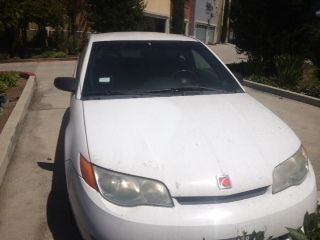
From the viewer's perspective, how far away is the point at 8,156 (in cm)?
509

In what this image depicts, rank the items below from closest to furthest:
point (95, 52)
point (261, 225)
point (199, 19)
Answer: point (261, 225) → point (95, 52) → point (199, 19)

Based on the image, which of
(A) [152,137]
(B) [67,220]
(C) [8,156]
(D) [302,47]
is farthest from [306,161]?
(D) [302,47]

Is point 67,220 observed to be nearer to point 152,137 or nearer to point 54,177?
point 54,177

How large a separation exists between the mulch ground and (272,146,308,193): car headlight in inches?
189

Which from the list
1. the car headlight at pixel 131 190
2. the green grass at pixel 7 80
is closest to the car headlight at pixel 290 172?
the car headlight at pixel 131 190

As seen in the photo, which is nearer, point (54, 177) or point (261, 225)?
point (261, 225)

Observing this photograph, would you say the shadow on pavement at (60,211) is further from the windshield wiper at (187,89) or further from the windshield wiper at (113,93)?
the windshield wiper at (187,89)

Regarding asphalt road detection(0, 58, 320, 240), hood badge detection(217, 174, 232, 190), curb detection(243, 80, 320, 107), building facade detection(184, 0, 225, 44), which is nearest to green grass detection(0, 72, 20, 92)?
asphalt road detection(0, 58, 320, 240)

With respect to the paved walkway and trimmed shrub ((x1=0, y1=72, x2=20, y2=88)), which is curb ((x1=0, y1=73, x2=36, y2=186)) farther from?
trimmed shrub ((x1=0, y1=72, x2=20, y2=88))

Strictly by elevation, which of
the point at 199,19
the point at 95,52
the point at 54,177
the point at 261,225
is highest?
the point at 95,52

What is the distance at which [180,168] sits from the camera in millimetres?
2629

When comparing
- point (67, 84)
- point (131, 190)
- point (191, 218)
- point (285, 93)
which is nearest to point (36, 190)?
point (67, 84)

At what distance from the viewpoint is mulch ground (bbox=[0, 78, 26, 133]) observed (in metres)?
6.87

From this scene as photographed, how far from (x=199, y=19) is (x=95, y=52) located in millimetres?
37616
